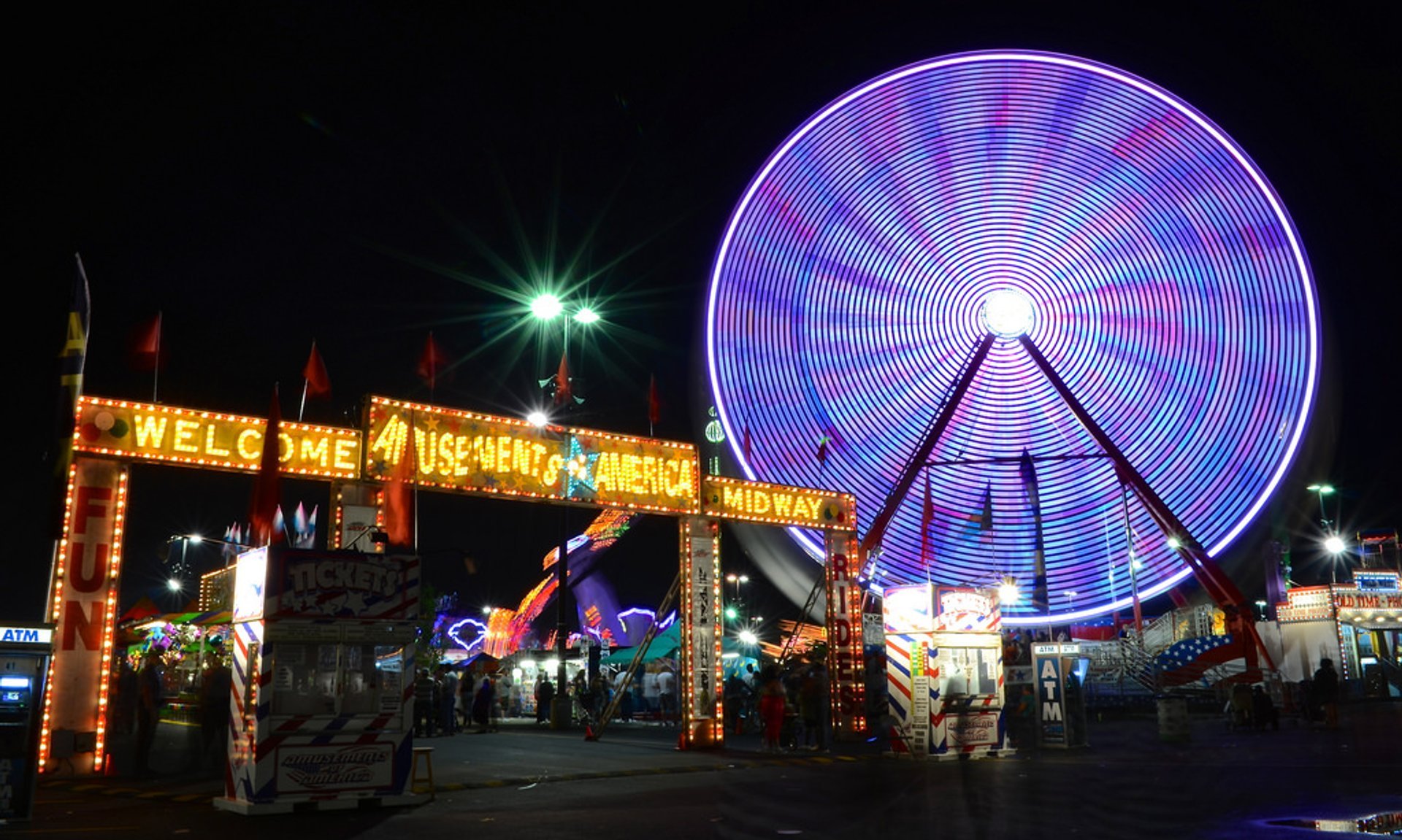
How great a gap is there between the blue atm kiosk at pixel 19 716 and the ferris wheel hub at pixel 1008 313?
33642mm

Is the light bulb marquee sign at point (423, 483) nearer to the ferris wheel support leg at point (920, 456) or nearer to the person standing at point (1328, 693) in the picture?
the person standing at point (1328, 693)

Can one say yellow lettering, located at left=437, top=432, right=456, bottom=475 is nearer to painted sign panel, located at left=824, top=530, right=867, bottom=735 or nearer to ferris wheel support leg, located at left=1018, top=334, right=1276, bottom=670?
painted sign panel, located at left=824, top=530, right=867, bottom=735

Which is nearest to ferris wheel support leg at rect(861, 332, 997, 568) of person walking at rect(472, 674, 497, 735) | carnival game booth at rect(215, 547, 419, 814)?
person walking at rect(472, 674, 497, 735)

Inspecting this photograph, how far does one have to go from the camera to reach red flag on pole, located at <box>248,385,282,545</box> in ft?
52.3

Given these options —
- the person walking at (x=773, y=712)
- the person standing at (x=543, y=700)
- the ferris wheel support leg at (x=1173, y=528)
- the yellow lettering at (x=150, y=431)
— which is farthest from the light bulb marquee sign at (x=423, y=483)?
the ferris wheel support leg at (x=1173, y=528)

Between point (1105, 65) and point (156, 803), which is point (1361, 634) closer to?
point (1105, 65)

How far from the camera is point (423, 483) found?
18016mm

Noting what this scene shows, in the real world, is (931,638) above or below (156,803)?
above

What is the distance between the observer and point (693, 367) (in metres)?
36.7

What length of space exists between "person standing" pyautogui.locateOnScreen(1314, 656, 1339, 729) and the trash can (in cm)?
543

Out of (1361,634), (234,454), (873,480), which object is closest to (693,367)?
(873,480)

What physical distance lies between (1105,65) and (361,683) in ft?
107

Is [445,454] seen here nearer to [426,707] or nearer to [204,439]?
[204,439]

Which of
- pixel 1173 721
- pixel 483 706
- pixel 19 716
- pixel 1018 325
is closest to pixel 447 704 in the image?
pixel 483 706
